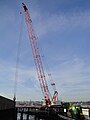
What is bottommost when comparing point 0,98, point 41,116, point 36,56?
point 41,116

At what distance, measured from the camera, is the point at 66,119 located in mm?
58781

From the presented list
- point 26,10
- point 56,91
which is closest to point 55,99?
point 56,91

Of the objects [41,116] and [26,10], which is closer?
[41,116]

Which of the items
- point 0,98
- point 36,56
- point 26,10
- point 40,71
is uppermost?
point 26,10

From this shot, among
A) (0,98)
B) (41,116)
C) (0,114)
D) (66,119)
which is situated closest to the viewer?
(0,98)

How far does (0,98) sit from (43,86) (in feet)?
249

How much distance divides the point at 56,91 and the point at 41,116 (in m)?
55.8

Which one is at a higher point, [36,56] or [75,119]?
[36,56]

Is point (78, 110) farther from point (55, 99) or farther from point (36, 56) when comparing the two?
point (55, 99)

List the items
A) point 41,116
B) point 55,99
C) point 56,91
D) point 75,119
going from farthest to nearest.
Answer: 1. point 56,91
2. point 55,99
3. point 41,116
4. point 75,119

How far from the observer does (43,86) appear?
10856 centimetres

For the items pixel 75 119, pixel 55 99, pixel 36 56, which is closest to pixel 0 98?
pixel 75 119

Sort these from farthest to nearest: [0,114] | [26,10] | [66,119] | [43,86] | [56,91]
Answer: [56,91] < [43,86] < [26,10] < [66,119] < [0,114]

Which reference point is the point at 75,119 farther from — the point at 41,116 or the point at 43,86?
the point at 43,86
